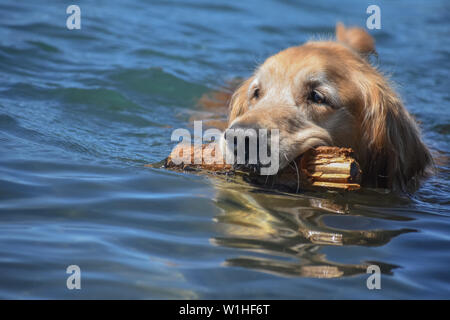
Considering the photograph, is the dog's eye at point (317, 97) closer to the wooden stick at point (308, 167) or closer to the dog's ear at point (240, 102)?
the wooden stick at point (308, 167)

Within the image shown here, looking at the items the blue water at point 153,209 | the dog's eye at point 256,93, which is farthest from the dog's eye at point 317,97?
the blue water at point 153,209

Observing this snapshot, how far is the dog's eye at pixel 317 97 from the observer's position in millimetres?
4743

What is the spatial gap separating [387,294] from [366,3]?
529 inches

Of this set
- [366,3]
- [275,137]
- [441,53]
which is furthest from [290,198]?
[366,3]

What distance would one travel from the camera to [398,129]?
4992 mm

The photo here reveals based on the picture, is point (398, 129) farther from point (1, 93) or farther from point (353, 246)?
point (1, 93)

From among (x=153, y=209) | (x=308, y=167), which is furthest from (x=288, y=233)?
(x=153, y=209)

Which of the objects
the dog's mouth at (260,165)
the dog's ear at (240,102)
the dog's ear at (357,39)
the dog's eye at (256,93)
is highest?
the dog's ear at (357,39)

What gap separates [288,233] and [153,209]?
0.94 m

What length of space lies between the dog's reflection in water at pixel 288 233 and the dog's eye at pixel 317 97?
0.76 metres

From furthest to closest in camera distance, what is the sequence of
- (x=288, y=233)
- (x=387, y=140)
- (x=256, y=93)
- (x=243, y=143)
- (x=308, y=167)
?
(x=256, y=93) < (x=387, y=140) < (x=308, y=167) < (x=243, y=143) < (x=288, y=233)

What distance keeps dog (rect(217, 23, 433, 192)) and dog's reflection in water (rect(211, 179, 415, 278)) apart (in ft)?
1.67

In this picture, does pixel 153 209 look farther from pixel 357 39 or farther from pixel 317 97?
pixel 357 39

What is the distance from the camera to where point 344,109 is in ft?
15.8
